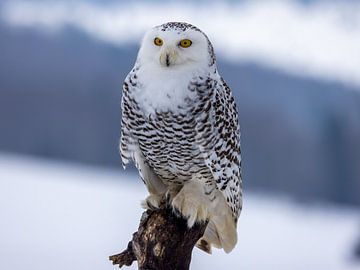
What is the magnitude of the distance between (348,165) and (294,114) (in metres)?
0.71

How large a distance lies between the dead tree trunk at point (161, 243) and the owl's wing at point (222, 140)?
0.63ft

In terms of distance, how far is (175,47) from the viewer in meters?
1.98

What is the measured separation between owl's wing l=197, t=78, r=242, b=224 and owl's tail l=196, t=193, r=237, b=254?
0.08m

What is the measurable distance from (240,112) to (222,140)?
4.41 meters

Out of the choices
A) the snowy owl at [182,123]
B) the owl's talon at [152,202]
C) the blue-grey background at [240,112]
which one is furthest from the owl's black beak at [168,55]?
the blue-grey background at [240,112]

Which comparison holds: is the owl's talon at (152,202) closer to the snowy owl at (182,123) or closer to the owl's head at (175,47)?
the snowy owl at (182,123)

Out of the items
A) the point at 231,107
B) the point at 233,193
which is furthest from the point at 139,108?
the point at 233,193

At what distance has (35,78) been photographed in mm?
6906

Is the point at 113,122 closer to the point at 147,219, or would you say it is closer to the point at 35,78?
the point at 35,78

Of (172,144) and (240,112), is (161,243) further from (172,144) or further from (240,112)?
(240,112)

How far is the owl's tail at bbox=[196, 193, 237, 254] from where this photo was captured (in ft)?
7.92

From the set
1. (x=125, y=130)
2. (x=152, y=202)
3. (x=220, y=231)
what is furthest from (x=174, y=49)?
(x=220, y=231)

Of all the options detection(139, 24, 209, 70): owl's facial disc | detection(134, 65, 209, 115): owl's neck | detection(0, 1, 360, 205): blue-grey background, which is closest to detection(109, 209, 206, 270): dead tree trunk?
detection(134, 65, 209, 115): owl's neck

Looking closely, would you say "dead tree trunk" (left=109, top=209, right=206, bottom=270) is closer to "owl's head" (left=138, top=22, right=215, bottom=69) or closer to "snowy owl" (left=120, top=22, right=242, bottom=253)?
"snowy owl" (left=120, top=22, right=242, bottom=253)
